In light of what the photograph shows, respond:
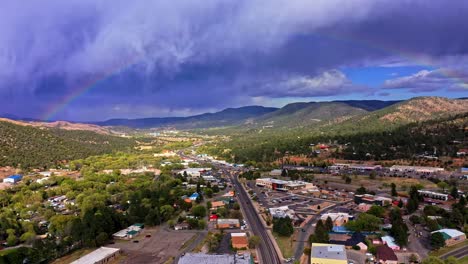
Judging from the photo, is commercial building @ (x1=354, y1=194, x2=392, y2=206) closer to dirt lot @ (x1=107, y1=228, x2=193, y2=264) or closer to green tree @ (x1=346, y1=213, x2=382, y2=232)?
green tree @ (x1=346, y1=213, x2=382, y2=232)

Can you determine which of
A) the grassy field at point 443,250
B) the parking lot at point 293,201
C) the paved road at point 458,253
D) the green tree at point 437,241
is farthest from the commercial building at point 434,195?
the green tree at point 437,241

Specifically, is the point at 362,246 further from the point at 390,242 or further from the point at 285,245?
the point at 285,245

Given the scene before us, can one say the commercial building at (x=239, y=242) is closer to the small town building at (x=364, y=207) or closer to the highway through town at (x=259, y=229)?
the highway through town at (x=259, y=229)

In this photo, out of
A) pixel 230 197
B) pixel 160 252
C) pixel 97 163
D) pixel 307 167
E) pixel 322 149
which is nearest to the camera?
pixel 160 252

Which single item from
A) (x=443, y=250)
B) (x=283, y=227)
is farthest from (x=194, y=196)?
(x=443, y=250)

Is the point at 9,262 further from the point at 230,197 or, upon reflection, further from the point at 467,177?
the point at 467,177

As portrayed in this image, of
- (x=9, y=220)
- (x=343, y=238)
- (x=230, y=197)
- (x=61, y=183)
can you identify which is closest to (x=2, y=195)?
(x=61, y=183)
